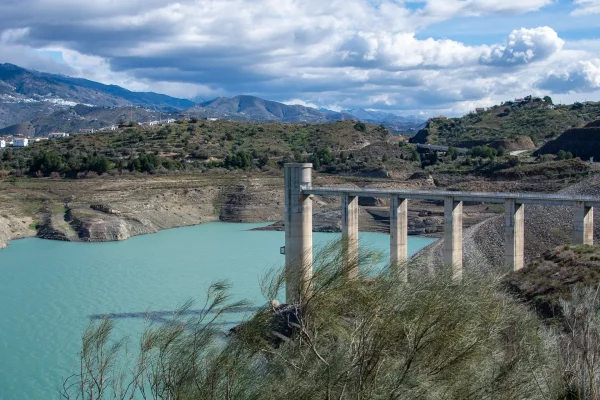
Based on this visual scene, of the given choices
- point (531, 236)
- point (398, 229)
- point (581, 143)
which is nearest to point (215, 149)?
point (581, 143)

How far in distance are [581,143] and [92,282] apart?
48.2 m

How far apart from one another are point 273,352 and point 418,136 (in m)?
91.9

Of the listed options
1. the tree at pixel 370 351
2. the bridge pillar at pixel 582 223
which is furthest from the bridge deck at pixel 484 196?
the tree at pixel 370 351

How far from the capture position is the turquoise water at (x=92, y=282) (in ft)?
64.6

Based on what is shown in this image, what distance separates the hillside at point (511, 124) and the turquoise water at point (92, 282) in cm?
4156

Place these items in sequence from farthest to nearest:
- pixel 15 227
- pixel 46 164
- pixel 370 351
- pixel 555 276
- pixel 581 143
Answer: pixel 46 164
pixel 581 143
pixel 15 227
pixel 555 276
pixel 370 351

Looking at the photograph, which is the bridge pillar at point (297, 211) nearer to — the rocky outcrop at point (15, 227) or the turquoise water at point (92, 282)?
the turquoise water at point (92, 282)

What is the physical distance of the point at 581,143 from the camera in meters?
63.3

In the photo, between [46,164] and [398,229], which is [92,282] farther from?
[46,164]

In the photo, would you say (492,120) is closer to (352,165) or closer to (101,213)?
(352,165)

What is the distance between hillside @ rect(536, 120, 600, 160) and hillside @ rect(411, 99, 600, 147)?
10816 mm

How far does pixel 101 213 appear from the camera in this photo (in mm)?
50312

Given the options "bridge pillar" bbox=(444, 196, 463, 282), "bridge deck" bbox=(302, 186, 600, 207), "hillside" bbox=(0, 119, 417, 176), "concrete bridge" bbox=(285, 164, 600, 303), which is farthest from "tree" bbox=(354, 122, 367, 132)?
"bridge pillar" bbox=(444, 196, 463, 282)

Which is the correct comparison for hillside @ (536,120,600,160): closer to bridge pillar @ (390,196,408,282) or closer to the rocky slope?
the rocky slope
